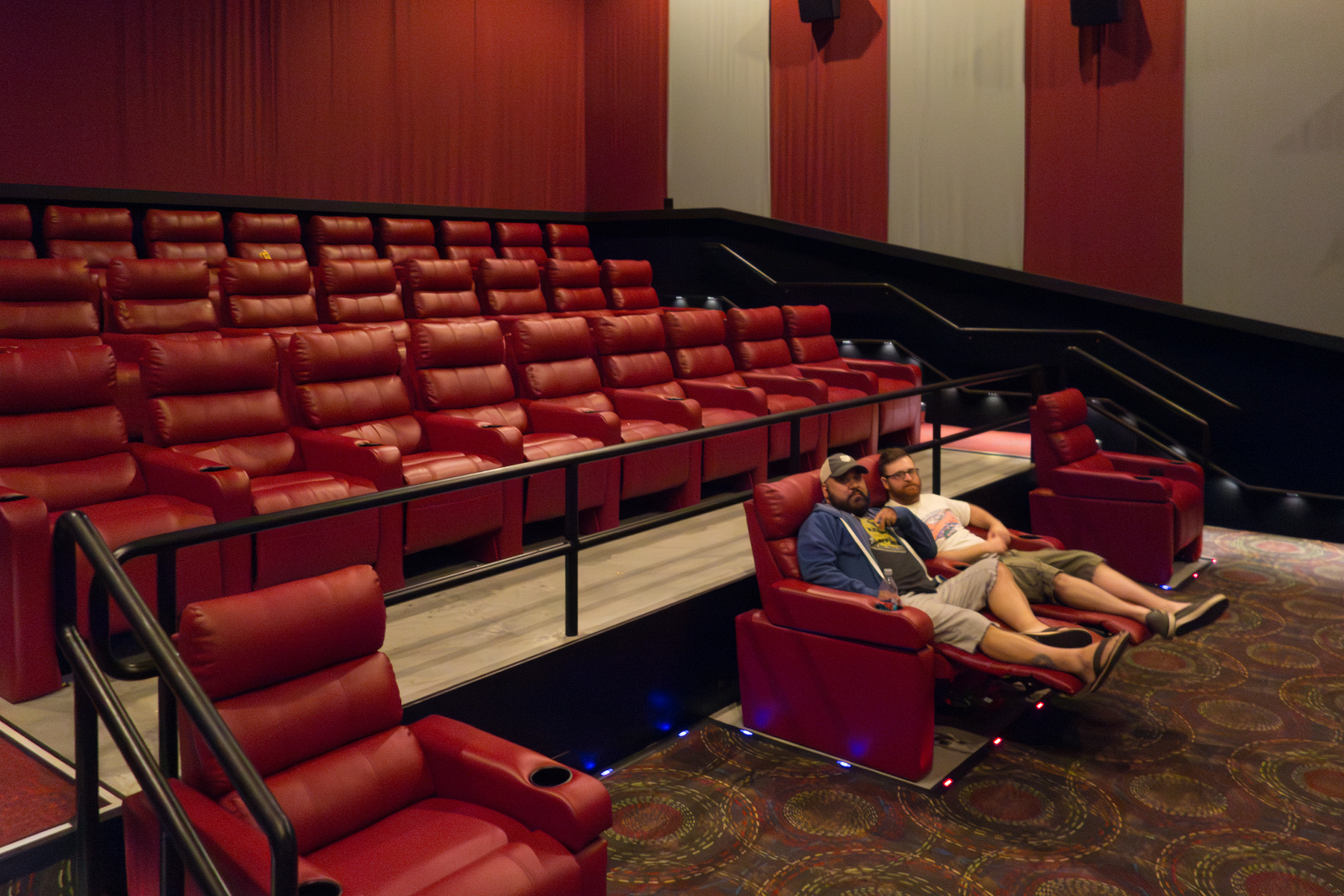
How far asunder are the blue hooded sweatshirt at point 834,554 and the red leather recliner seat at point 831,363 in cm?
254

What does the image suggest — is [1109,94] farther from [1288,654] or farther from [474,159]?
[474,159]

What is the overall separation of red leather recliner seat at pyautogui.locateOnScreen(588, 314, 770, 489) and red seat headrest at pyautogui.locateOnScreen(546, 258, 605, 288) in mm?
1672

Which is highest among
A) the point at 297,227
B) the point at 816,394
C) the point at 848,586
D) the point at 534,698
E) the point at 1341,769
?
the point at 297,227

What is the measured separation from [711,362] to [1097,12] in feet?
11.0

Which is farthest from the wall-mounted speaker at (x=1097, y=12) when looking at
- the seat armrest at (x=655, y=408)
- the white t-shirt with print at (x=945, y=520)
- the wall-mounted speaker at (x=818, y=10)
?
the white t-shirt with print at (x=945, y=520)

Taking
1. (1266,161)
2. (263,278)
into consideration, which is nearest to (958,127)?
(1266,161)

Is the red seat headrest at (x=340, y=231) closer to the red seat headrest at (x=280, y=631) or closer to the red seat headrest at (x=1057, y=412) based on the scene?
the red seat headrest at (x=1057, y=412)

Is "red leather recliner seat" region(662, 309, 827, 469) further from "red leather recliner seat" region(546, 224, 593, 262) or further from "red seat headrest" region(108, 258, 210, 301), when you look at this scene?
"red leather recliner seat" region(546, 224, 593, 262)

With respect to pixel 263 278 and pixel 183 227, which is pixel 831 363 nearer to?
pixel 263 278

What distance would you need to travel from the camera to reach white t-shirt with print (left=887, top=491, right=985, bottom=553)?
3.57 m

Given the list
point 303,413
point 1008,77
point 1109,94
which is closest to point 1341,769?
point 303,413

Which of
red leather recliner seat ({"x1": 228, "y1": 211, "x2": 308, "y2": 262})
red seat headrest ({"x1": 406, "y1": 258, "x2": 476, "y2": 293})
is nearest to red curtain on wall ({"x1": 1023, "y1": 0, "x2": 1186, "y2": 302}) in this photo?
red seat headrest ({"x1": 406, "y1": 258, "x2": 476, "y2": 293})

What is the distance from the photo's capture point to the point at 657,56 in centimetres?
881

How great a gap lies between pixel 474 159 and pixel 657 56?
6.05 ft
